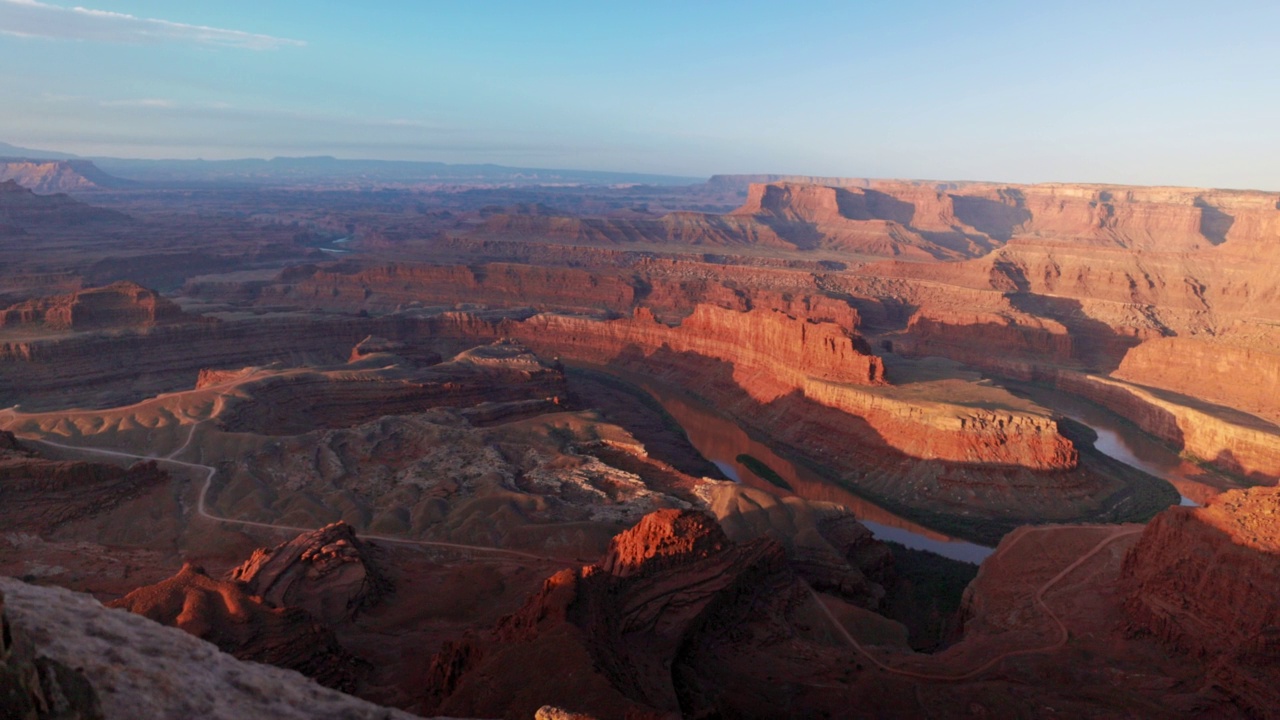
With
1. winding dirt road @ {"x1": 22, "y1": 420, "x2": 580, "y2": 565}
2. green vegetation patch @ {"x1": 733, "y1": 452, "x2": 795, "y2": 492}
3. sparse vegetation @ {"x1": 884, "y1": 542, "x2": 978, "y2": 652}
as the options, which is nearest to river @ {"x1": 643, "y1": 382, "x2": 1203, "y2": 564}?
green vegetation patch @ {"x1": 733, "y1": 452, "x2": 795, "y2": 492}

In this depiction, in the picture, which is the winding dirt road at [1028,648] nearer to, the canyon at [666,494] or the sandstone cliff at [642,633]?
the canyon at [666,494]

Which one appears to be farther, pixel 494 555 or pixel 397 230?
pixel 397 230

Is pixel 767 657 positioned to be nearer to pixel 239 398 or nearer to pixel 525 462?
pixel 525 462

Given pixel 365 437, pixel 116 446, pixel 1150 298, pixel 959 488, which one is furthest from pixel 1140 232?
pixel 116 446

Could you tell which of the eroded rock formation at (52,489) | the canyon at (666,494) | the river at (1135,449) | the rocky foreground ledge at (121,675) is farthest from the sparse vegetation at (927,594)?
the eroded rock formation at (52,489)

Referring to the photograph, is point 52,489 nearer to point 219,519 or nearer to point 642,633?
point 219,519

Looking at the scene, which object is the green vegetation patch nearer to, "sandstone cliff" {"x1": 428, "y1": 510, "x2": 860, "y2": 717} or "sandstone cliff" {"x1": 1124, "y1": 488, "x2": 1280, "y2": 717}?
"sandstone cliff" {"x1": 428, "y1": 510, "x2": 860, "y2": 717}
